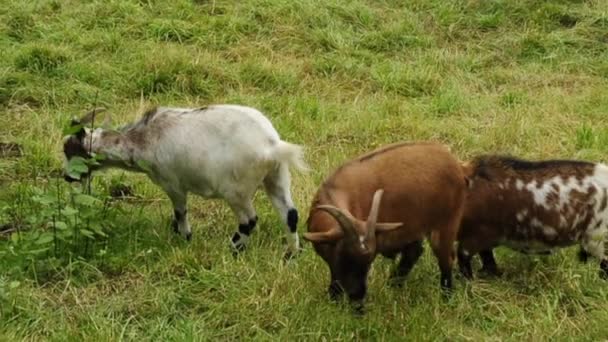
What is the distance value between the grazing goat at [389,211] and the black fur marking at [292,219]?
0.73m

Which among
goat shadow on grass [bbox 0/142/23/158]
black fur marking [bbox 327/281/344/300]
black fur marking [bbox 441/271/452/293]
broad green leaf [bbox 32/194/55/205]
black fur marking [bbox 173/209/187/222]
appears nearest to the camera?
black fur marking [bbox 327/281/344/300]

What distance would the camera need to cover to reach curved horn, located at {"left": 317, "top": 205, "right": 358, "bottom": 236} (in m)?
4.93

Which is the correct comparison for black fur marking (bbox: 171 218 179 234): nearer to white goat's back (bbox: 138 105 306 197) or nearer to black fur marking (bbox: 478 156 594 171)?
white goat's back (bbox: 138 105 306 197)

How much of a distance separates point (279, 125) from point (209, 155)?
8.07ft

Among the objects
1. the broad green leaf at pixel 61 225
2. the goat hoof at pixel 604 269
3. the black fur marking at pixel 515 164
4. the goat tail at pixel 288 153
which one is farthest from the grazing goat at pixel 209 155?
the goat hoof at pixel 604 269

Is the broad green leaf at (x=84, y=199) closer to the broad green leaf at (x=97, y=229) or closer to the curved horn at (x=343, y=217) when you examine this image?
the broad green leaf at (x=97, y=229)

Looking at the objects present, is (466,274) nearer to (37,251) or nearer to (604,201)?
(604,201)

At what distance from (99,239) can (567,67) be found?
584 centimetres

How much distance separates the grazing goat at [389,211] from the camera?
509cm

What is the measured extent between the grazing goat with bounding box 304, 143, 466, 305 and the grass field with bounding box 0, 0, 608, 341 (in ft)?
0.69

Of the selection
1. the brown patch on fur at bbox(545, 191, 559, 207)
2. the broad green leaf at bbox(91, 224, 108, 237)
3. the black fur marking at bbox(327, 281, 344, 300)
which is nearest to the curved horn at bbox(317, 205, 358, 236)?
the black fur marking at bbox(327, 281, 344, 300)

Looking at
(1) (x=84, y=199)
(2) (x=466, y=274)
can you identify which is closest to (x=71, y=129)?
(1) (x=84, y=199)

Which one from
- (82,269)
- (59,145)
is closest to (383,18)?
(59,145)

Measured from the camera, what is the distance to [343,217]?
4.94 m
